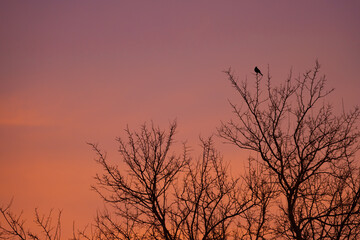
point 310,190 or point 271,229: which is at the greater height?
point 310,190

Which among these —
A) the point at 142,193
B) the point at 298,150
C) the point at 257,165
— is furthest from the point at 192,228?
the point at 298,150

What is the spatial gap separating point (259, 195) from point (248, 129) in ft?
5.83

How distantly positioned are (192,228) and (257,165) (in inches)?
96.9

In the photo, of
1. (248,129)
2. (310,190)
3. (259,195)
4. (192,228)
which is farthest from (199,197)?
(310,190)

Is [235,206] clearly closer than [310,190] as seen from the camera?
Yes

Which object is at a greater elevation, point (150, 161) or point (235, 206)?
point (150, 161)

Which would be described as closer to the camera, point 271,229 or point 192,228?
point 192,228

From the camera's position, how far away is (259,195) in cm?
1081

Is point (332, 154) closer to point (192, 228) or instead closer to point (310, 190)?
point (310, 190)

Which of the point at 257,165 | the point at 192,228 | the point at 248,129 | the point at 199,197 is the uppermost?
the point at 248,129

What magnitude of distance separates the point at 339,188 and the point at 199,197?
3.68 meters

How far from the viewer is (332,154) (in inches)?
436

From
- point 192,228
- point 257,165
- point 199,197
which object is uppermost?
point 257,165

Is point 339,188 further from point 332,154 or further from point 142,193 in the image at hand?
point 142,193
